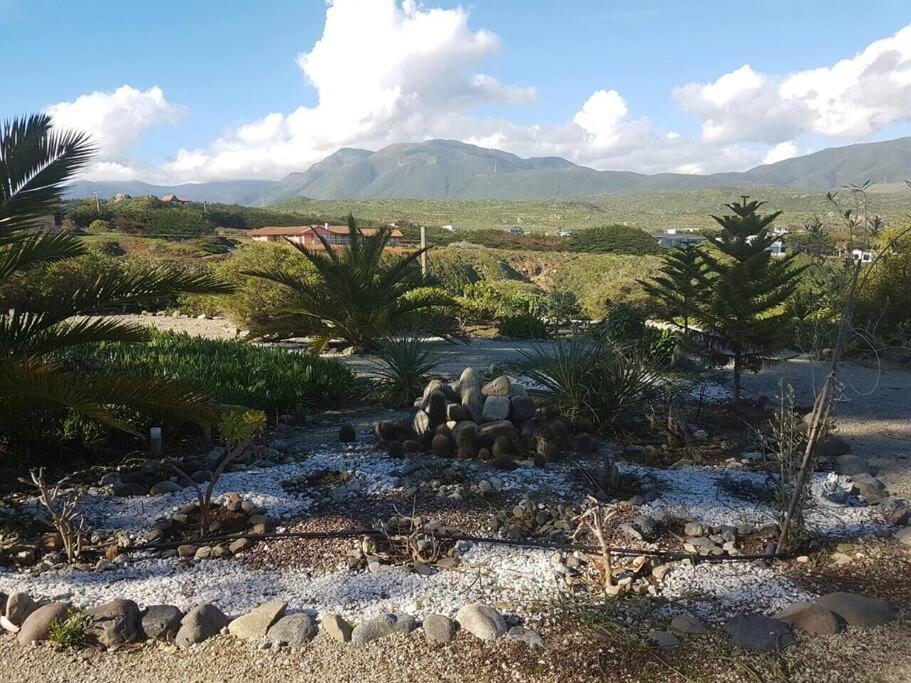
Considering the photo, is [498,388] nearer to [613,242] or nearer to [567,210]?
[613,242]

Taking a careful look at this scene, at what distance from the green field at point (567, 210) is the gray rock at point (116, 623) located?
6691 centimetres

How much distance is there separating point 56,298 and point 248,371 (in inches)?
89.8

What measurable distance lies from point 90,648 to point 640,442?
4.01 m

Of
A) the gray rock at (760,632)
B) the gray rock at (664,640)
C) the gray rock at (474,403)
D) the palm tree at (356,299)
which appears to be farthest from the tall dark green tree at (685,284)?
the gray rock at (664,640)

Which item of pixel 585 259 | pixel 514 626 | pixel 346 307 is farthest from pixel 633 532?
pixel 585 259

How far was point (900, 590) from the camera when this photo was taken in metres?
3.14

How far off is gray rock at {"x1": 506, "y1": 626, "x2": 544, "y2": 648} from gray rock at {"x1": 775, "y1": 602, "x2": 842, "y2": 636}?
102cm

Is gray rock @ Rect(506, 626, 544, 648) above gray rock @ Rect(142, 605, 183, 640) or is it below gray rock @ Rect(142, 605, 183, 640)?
below

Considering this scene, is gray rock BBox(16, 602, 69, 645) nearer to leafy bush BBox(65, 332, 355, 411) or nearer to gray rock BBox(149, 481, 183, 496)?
gray rock BBox(149, 481, 183, 496)

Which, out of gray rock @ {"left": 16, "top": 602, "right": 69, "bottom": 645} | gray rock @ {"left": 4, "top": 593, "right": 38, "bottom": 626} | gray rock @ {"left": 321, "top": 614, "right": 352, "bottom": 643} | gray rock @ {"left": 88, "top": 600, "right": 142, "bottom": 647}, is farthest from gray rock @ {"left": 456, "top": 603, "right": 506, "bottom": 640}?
gray rock @ {"left": 4, "top": 593, "right": 38, "bottom": 626}

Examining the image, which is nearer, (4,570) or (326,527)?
(4,570)

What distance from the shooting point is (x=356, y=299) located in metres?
9.77

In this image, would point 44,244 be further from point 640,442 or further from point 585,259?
point 585,259

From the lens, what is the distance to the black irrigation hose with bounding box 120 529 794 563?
3.37m
